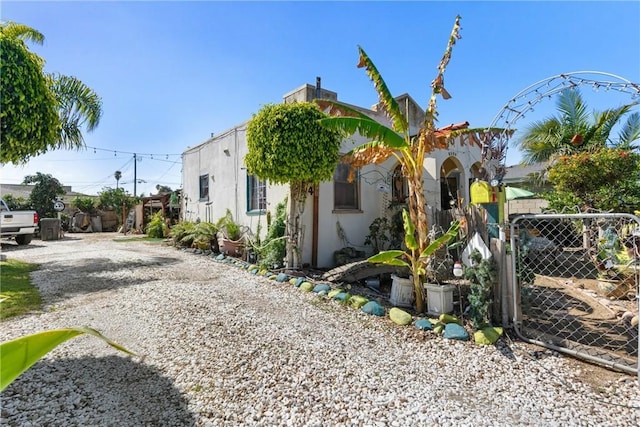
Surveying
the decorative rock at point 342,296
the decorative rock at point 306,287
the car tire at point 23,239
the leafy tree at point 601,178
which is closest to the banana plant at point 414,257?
the decorative rock at point 342,296

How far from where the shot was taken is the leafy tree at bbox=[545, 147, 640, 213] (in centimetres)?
1027

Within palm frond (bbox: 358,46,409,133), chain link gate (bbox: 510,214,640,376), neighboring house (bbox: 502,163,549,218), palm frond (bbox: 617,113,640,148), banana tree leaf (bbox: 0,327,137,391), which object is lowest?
chain link gate (bbox: 510,214,640,376)

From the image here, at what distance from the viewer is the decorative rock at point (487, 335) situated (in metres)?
4.38

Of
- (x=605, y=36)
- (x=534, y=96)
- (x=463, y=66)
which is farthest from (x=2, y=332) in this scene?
(x=605, y=36)

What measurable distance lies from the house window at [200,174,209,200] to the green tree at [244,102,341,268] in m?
7.22

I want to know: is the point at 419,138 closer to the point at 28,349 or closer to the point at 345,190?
the point at 345,190

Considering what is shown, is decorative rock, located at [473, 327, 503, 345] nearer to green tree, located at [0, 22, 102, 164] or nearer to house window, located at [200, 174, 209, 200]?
green tree, located at [0, 22, 102, 164]

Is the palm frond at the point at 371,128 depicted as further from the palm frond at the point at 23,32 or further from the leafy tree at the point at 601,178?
the palm frond at the point at 23,32

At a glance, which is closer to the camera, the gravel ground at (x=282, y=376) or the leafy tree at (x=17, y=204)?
the gravel ground at (x=282, y=376)

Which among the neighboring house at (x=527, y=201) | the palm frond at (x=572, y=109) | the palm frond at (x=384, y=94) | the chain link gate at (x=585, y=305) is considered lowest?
the chain link gate at (x=585, y=305)

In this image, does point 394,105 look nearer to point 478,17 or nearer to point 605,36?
point 478,17

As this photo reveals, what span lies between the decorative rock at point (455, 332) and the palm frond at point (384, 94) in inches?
137

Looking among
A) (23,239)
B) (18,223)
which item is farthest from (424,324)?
(23,239)

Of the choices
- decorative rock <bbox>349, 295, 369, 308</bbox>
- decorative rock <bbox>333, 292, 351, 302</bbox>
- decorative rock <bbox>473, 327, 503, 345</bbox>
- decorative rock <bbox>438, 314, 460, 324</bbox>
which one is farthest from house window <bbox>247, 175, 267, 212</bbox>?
decorative rock <bbox>473, 327, 503, 345</bbox>
